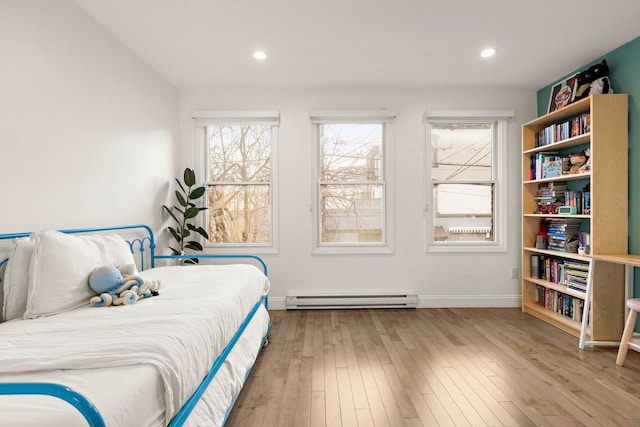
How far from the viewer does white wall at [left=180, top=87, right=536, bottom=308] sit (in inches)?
161

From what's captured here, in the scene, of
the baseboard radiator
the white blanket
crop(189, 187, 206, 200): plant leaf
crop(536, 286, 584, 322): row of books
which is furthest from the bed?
crop(536, 286, 584, 322): row of books

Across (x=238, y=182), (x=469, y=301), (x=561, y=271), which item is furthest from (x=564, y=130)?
(x=238, y=182)

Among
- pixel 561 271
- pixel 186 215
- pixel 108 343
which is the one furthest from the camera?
pixel 186 215

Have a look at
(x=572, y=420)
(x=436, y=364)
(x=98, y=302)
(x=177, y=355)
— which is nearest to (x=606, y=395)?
(x=572, y=420)

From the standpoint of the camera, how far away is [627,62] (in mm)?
3006

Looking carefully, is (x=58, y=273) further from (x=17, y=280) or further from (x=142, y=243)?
(x=142, y=243)

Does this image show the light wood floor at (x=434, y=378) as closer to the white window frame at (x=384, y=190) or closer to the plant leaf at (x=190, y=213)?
the white window frame at (x=384, y=190)

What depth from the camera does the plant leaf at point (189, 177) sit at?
3.79m

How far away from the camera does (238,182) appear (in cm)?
418

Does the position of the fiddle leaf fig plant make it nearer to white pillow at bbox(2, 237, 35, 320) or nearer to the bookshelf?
white pillow at bbox(2, 237, 35, 320)

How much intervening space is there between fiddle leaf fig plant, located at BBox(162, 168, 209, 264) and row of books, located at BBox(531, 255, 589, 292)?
3614 mm

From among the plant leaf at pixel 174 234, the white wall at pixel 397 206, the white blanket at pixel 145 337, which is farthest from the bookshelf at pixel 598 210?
the plant leaf at pixel 174 234

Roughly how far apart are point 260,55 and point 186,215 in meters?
1.76

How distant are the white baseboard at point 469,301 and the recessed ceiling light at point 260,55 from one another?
3.04m
